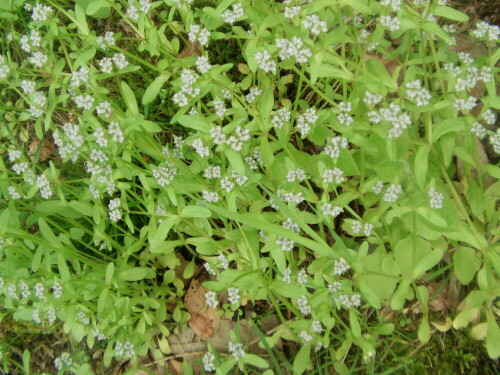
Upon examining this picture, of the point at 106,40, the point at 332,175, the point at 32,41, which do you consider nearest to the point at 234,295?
the point at 332,175

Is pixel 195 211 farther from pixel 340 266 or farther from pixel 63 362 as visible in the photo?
pixel 63 362

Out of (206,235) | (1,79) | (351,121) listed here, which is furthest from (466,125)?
(1,79)

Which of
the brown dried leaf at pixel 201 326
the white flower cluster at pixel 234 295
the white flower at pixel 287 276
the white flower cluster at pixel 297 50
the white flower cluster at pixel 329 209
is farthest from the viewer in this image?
the brown dried leaf at pixel 201 326

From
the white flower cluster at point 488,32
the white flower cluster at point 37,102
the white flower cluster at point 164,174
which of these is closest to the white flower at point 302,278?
the white flower cluster at point 164,174

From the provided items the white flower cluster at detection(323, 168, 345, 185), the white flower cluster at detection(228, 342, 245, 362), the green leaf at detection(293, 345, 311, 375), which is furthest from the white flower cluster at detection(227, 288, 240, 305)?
the white flower cluster at detection(323, 168, 345, 185)

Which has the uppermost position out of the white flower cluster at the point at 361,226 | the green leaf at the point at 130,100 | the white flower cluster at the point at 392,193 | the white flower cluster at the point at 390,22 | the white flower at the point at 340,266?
the white flower cluster at the point at 390,22

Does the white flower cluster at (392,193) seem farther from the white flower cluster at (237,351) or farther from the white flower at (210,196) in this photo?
the white flower cluster at (237,351)
